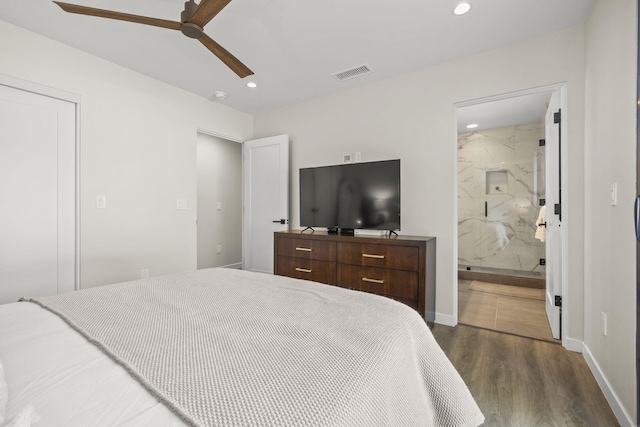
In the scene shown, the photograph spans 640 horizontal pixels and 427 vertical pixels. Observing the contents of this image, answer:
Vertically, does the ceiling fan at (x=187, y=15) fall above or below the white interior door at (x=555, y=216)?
above

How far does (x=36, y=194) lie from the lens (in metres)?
2.43

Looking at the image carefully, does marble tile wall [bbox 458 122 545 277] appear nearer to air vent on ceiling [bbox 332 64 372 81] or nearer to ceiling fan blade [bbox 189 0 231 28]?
air vent on ceiling [bbox 332 64 372 81]

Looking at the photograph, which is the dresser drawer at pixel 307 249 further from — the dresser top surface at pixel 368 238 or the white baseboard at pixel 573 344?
the white baseboard at pixel 573 344

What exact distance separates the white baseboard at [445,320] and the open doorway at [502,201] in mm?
818

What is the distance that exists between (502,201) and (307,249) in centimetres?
363

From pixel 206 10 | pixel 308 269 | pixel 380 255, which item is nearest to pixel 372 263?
pixel 380 255

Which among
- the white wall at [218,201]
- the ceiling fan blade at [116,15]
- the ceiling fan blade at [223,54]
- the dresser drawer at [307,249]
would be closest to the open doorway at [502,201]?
the dresser drawer at [307,249]

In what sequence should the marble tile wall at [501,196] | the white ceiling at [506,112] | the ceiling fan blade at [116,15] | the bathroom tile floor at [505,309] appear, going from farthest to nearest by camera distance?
the marble tile wall at [501,196] < the white ceiling at [506,112] < the bathroom tile floor at [505,309] < the ceiling fan blade at [116,15]

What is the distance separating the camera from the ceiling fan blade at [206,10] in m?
1.58

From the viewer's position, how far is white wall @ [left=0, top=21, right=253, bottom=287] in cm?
251

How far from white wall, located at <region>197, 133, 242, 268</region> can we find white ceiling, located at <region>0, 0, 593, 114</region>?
5.90 feet

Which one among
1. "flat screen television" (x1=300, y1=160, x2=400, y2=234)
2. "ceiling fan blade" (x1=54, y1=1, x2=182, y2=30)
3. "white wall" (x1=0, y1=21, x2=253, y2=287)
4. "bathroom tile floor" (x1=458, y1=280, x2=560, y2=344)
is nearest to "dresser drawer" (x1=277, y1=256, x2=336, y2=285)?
"flat screen television" (x1=300, y1=160, x2=400, y2=234)

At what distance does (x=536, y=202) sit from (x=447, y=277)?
9.24ft

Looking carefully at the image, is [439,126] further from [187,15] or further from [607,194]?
[187,15]
